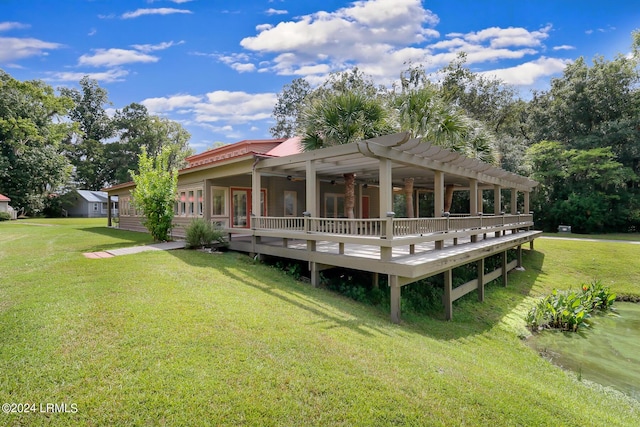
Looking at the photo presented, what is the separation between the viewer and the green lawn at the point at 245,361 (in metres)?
A: 3.21

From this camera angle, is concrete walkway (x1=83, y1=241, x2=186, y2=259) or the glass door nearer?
concrete walkway (x1=83, y1=241, x2=186, y2=259)

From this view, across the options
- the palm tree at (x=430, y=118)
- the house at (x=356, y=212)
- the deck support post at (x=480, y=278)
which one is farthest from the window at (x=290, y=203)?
the deck support post at (x=480, y=278)

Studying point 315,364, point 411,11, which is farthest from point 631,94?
→ point 315,364

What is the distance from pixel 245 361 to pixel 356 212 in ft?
47.3

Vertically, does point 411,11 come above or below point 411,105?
above

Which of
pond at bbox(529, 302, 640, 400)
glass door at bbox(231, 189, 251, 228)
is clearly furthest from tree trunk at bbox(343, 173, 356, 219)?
pond at bbox(529, 302, 640, 400)

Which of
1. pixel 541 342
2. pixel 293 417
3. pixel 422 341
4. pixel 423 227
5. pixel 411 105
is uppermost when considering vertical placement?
pixel 411 105

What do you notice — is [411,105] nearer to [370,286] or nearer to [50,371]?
[370,286]

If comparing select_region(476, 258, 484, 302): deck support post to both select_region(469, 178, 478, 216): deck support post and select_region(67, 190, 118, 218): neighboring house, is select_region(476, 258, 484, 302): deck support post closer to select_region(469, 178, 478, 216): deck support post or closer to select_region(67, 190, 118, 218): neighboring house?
select_region(469, 178, 478, 216): deck support post

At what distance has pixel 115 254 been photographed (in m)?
10.0

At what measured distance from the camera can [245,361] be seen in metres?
3.95

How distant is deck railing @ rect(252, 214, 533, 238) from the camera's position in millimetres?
7824

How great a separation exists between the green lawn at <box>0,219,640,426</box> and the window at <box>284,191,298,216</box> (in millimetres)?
7220

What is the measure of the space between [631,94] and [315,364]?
1272 inches
